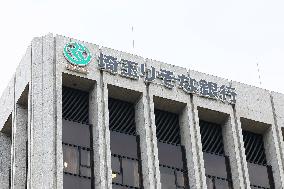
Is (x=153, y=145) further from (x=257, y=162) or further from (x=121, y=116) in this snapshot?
(x=257, y=162)

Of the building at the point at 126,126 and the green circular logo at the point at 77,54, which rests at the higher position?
the green circular logo at the point at 77,54

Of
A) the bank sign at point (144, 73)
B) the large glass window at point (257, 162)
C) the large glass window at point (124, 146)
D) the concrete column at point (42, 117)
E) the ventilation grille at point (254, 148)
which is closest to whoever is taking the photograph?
the concrete column at point (42, 117)

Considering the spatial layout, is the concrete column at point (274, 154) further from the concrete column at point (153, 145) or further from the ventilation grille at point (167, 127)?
the concrete column at point (153, 145)

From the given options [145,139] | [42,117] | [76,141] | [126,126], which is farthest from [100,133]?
[42,117]

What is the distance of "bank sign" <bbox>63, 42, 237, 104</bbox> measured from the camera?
51.9m

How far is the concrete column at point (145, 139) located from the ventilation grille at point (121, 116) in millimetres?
380

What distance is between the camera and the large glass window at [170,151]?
52500 mm

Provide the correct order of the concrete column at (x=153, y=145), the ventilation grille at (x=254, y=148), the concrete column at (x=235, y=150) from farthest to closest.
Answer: the ventilation grille at (x=254, y=148) < the concrete column at (x=235, y=150) < the concrete column at (x=153, y=145)

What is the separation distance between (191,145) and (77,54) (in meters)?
9.29

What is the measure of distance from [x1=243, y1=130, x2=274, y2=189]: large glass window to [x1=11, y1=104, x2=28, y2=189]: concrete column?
1520 centimetres

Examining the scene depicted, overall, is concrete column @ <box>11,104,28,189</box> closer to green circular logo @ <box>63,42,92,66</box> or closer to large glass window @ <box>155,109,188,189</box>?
green circular logo @ <box>63,42,92,66</box>

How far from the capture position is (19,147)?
2062 inches

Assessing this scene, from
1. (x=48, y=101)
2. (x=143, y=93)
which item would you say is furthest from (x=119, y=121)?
(x=48, y=101)

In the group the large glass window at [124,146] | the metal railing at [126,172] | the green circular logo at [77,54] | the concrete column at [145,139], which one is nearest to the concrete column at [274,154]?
the concrete column at [145,139]
